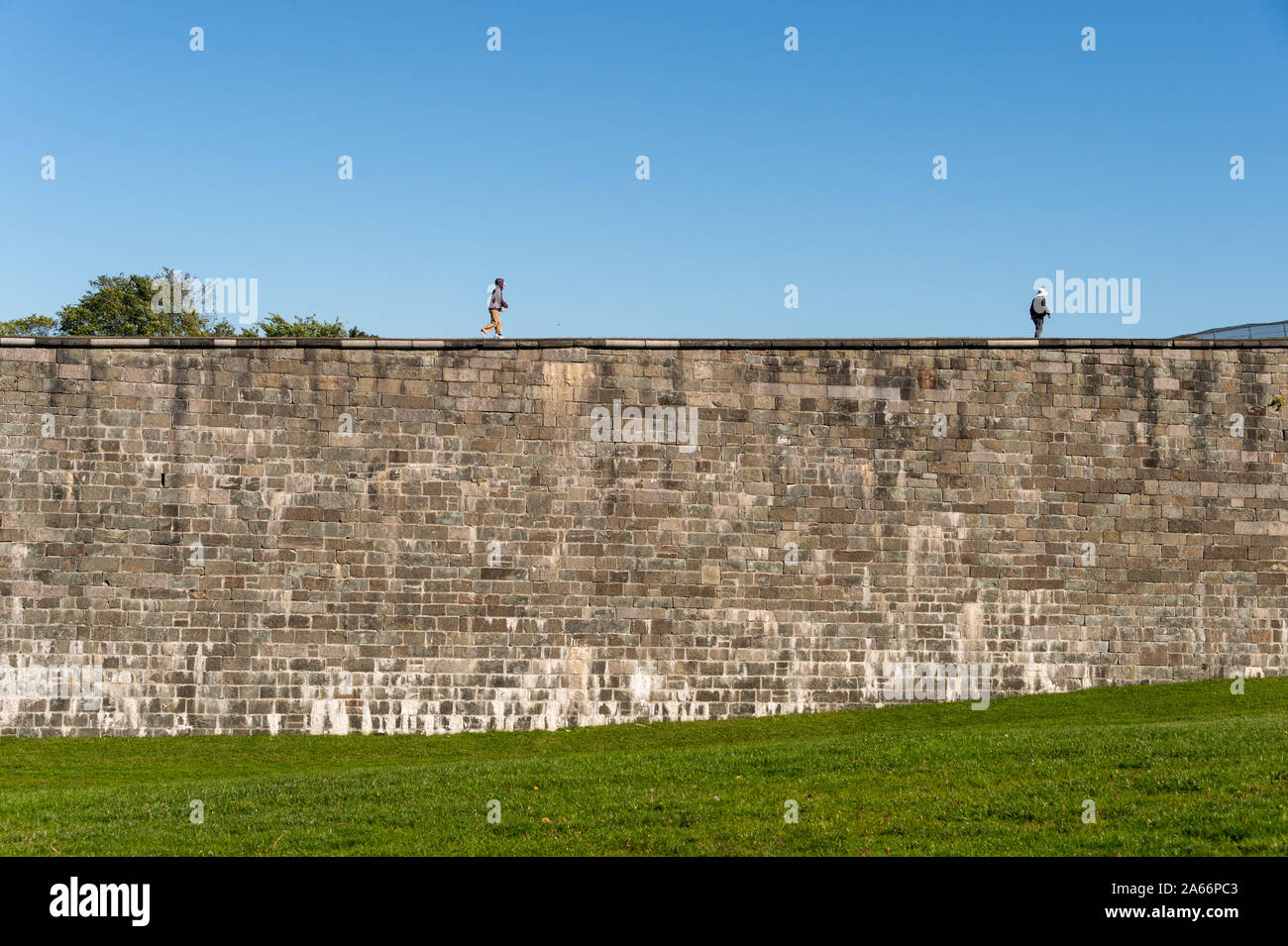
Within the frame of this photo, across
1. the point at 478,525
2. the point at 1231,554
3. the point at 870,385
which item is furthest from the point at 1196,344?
the point at 478,525

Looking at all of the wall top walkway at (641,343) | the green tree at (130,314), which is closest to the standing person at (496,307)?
the wall top walkway at (641,343)

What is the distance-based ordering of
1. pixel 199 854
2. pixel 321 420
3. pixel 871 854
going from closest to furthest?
1. pixel 871 854
2. pixel 199 854
3. pixel 321 420

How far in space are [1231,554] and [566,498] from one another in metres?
10.5

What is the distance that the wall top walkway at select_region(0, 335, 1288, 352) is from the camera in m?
16.3

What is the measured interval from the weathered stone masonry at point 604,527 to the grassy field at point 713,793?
140 cm

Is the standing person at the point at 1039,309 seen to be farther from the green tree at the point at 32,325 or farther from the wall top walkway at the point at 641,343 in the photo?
the green tree at the point at 32,325

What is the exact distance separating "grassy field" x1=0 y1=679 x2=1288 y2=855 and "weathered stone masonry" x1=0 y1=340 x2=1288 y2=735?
140 centimetres

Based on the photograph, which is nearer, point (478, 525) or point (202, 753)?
point (202, 753)

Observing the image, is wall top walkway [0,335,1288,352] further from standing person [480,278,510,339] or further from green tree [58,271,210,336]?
green tree [58,271,210,336]

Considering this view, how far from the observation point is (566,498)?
54.9ft

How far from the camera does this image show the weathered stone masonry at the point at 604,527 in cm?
1619

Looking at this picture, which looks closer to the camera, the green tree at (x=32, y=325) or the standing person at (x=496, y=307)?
the standing person at (x=496, y=307)

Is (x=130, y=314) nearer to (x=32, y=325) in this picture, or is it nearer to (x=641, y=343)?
(x=32, y=325)

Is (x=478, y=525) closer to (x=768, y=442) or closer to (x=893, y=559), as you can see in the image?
(x=768, y=442)
